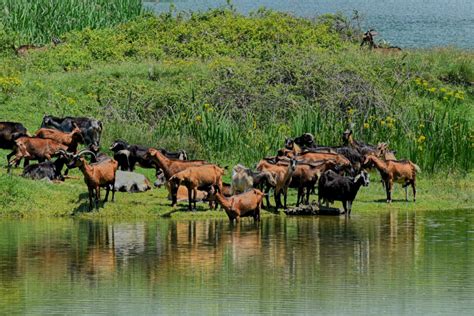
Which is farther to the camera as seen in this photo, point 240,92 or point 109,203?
point 240,92

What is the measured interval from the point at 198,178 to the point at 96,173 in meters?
1.59

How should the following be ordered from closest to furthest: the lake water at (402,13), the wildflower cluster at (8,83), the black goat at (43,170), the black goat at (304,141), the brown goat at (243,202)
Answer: the brown goat at (243,202), the black goat at (43,170), the black goat at (304,141), the wildflower cluster at (8,83), the lake water at (402,13)

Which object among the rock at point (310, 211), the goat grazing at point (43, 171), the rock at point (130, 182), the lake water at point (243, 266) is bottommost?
the lake water at point (243, 266)

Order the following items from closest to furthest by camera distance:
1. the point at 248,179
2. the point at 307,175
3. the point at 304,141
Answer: the point at 248,179 → the point at 307,175 → the point at 304,141

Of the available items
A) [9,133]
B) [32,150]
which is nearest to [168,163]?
[32,150]

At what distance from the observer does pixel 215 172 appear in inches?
815

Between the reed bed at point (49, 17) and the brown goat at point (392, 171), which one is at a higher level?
the reed bed at point (49, 17)

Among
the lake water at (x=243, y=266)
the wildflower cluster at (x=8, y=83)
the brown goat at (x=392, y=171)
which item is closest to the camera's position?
the lake water at (x=243, y=266)

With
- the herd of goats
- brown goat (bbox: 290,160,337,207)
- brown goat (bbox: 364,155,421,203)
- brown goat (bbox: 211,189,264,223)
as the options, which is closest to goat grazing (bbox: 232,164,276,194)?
the herd of goats

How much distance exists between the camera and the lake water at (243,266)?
1466 cm

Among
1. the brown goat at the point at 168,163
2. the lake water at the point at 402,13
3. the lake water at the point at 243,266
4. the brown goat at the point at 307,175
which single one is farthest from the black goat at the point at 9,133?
the lake water at the point at 402,13

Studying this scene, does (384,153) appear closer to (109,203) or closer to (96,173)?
(109,203)

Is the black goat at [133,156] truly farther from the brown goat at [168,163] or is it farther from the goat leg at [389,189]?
the goat leg at [389,189]

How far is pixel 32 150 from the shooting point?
22.5 meters
